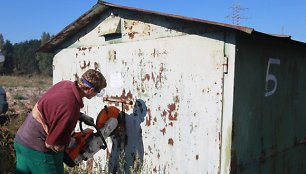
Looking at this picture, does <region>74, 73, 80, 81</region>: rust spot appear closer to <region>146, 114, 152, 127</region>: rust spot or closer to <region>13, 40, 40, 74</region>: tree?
<region>146, 114, 152, 127</region>: rust spot

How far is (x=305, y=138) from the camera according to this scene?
5598 millimetres

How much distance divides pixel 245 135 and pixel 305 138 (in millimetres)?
2121

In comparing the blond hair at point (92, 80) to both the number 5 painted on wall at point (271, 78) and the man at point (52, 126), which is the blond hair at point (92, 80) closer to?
the man at point (52, 126)

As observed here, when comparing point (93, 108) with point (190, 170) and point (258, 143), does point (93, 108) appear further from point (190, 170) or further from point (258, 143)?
point (258, 143)

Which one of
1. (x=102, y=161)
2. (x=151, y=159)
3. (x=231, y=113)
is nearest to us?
(x=231, y=113)

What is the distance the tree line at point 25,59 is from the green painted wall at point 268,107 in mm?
46904

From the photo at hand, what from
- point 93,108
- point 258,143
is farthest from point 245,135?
point 93,108

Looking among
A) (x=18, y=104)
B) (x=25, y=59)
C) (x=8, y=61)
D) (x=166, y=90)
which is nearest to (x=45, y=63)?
(x=8, y=61)

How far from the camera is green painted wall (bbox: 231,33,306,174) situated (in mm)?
3891

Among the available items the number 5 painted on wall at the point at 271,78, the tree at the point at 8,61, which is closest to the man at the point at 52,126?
the number 5 painted on wall at the point at 271,78

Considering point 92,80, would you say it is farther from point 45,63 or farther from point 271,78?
Result: point 45,63

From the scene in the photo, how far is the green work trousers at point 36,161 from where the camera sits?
356 centimetres

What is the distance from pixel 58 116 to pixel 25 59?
60.9 m

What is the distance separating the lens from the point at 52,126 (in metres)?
3.38
